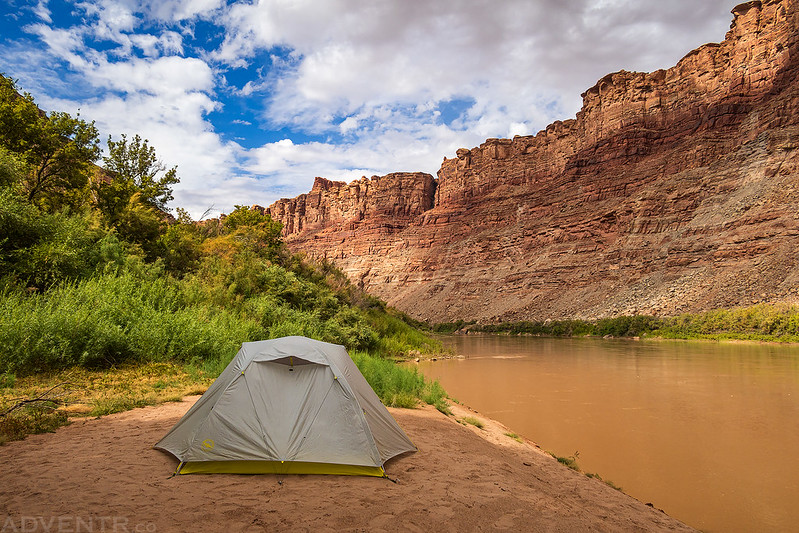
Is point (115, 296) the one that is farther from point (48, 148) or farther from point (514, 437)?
point (514, 437)

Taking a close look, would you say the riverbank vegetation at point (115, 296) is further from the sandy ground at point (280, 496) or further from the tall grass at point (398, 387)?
the sandy ground at point (280, 496)

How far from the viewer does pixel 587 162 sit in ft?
226

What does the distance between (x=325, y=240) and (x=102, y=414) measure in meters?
103

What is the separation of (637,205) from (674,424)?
178ft

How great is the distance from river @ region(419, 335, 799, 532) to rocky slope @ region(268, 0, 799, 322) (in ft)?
87.0

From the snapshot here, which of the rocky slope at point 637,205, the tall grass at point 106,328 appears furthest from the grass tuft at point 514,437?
the rocky slope at point 637,205

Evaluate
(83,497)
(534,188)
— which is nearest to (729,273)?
(534,188)

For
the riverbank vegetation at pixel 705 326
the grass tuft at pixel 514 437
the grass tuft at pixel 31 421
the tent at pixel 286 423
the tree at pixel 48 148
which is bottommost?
the grass tuft at pixel 514 437

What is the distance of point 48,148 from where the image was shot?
15266mm

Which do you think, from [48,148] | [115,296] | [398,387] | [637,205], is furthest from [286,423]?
[637,205]

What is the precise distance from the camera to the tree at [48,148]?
14422 millimetres

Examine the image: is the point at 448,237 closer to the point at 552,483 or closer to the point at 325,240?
the point at 325,240

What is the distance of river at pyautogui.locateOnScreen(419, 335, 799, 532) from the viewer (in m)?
5.73

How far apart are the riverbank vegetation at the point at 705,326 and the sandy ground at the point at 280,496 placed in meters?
33.2
